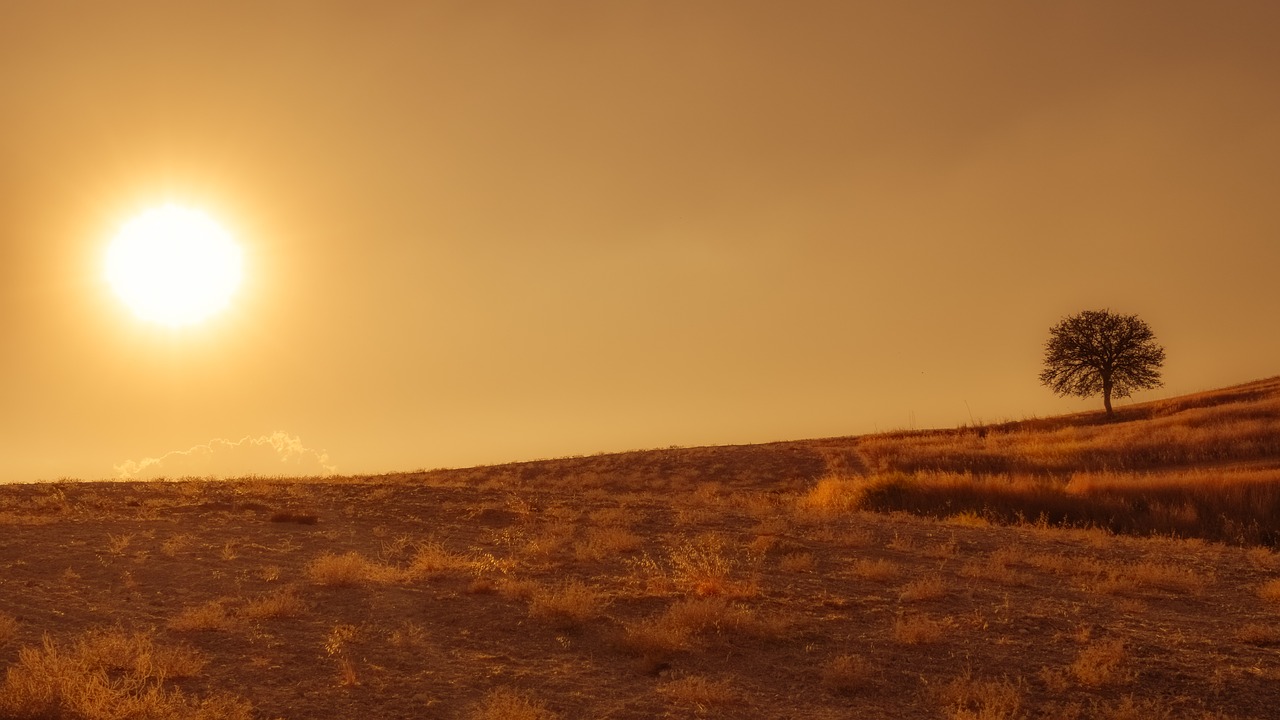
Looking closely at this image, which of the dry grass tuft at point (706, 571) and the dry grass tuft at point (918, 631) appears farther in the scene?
the dry grass tuft at point (706, 571)

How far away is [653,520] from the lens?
1830 cm

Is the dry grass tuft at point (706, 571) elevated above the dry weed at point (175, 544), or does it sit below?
below

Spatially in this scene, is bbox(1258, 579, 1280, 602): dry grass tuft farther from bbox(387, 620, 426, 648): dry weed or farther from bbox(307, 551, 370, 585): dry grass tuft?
bbox(307, 551, 370, 585): dry grass tuft

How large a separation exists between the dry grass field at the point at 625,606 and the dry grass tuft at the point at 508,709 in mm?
35

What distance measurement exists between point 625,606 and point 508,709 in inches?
152

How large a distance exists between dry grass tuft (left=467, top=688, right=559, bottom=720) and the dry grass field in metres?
0.03

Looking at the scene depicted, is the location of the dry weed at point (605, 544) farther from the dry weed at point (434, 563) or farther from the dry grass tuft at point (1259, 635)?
the dry grass tuft at point (1259, 635)

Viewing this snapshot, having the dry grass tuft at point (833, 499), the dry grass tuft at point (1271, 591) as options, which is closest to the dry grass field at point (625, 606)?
the dry grass tuft at point (1271, 591)

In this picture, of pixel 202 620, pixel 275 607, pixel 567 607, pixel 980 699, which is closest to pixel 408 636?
pixel 567 607

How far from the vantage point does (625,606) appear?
1080 cm

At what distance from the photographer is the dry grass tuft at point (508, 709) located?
697 centimetres

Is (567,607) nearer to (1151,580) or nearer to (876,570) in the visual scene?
(876,570)

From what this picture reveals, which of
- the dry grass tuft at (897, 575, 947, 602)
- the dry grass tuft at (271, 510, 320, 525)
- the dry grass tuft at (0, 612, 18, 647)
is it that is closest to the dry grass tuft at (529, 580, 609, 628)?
the dry grass tuft at (897, 575, 947, 602)

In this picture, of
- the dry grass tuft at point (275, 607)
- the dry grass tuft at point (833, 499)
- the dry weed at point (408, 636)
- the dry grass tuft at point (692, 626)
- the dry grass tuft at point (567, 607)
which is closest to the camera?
the dry grass tuft at point (692, 626)
